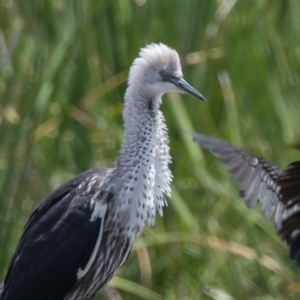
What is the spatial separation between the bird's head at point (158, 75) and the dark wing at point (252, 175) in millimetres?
383

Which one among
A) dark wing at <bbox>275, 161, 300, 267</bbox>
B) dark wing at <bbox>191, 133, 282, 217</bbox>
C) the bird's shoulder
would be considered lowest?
dark wing at <bbox>275, 161, 300, 267</bbox>

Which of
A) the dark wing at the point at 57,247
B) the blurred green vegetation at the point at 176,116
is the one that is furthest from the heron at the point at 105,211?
the blurred green vegetation at the point at 176,116

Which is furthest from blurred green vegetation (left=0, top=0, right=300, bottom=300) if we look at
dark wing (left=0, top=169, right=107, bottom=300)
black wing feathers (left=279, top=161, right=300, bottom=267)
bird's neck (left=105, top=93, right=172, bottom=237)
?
black wing feathers (left=279, top=161, right=300, bottom=267)

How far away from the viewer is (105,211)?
3639mm

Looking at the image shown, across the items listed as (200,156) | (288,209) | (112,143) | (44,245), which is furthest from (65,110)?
(288,209)

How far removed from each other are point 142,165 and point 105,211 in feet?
0.66

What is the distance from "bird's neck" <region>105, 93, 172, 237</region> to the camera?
12.0 ft

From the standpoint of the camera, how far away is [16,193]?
425 centimetres

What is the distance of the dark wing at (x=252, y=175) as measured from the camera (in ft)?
11.0

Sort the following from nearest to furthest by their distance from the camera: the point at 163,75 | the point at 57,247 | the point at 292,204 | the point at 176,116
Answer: the point at 292,204, the point at 57,247, the point at 163,75, the point at 176,116

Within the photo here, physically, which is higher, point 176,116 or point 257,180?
point 176,116

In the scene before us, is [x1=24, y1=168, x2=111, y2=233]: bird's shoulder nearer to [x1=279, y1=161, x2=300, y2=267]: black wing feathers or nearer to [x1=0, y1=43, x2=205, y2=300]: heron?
[x1=0, y1=43, x2=205, y2=300]: heron

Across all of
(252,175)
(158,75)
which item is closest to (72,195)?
(158,75)

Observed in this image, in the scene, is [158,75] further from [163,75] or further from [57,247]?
[57,247]
